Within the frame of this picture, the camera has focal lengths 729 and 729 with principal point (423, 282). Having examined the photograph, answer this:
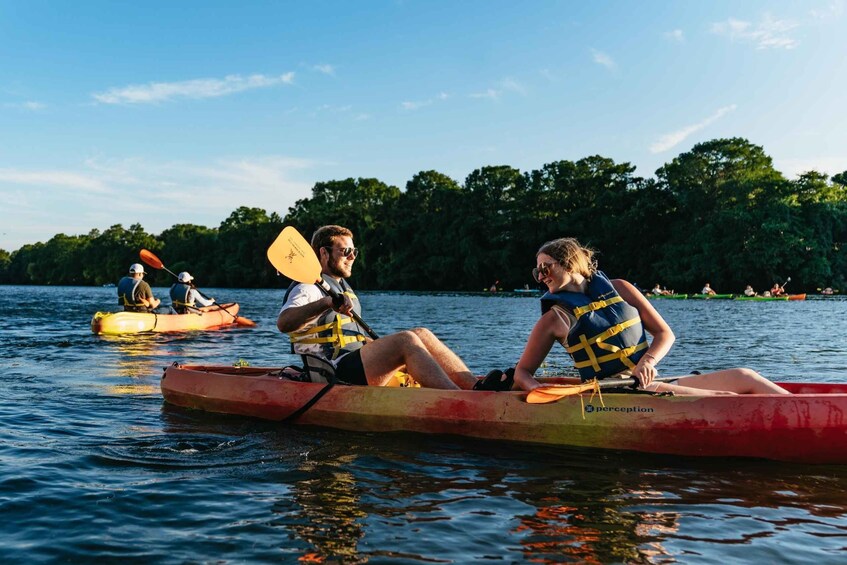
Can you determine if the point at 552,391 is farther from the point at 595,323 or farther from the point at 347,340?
the point at 347,340

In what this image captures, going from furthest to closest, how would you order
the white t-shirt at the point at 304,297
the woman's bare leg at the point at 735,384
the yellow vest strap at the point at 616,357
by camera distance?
the white t-shirt at the point at 304,297 → the woman's bare leg at the point at 735,384 → the yellow vest strap at the point at 616,357

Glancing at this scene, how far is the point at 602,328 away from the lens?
4609mm

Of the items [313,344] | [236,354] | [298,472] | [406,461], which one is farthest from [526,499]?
[236,354]

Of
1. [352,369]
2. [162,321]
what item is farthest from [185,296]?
[352,369]

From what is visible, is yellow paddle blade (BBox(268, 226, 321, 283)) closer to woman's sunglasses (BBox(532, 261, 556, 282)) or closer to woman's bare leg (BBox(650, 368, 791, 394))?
woman's sunglasses (BBox(532, 261, 556, 282))

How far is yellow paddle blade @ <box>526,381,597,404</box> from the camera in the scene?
4.74 meters

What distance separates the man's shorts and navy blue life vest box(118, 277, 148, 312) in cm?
1170

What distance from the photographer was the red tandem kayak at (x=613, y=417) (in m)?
4.61

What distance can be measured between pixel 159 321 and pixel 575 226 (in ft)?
148

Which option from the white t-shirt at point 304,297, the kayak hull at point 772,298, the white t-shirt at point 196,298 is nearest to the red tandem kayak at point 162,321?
the white t-shirt at point 196,298

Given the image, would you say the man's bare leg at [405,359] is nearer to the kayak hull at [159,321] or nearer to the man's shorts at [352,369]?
the man's shorts at [352,369]

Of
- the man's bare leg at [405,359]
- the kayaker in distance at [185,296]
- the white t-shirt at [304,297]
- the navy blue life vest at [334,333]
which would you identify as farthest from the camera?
the kayaker in distance at [185,296]

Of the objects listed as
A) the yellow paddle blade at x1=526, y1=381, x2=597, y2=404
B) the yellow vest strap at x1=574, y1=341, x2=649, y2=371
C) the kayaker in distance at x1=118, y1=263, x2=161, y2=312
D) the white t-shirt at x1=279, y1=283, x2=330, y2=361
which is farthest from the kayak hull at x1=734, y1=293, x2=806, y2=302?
the white t-shirt at x1=279, y1=283, x2=330, y2=361

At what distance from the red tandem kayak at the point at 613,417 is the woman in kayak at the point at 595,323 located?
184 mm
